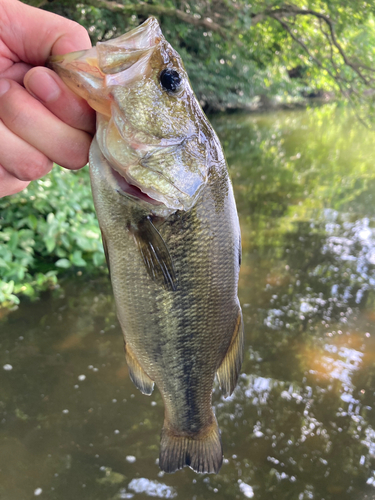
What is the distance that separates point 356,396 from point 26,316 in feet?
10.2

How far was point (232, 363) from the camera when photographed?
5.09 ft

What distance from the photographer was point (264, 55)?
331 inches

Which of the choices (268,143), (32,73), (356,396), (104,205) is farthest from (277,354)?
(268,143)

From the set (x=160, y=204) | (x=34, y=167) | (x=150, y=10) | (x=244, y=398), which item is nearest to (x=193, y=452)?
(x=160, y=204)

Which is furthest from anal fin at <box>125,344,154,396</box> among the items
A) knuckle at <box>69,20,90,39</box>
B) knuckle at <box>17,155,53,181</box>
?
knuckle at <box>69,20,90,39</box>

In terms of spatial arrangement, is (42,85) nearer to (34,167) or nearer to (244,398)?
(34,167)

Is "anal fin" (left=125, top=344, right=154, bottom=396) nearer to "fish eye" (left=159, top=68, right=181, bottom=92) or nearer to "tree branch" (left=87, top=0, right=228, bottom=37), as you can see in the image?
"fish eye" (left=159, top=68, right=181, bottom=92)

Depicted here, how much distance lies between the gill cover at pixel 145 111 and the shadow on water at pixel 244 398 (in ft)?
6.93

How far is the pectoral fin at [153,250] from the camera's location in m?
1.23

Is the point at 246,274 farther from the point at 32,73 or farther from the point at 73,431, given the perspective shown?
the point at 32,73

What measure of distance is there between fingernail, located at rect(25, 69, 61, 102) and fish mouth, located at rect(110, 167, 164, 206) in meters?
0.28

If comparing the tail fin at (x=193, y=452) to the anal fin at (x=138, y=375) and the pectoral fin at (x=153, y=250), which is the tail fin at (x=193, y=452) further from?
the pectoral fin at (x=153, y=250)

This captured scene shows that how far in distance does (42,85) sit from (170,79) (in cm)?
40

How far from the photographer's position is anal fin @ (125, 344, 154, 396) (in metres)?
1.58
